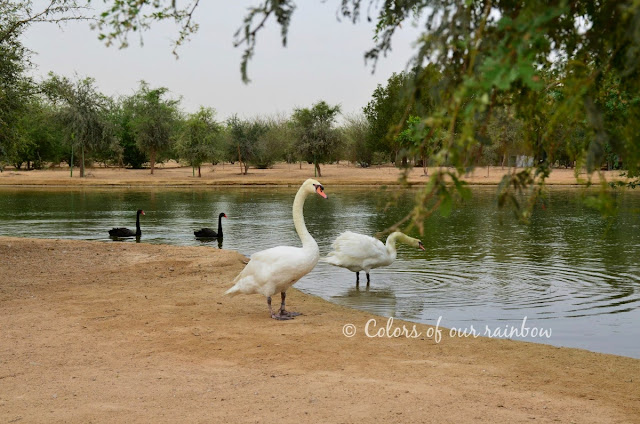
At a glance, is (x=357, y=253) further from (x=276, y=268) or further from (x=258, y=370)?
(x=258, y=370)

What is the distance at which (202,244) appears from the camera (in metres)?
23.7

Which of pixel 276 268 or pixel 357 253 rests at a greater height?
pixel 276 268

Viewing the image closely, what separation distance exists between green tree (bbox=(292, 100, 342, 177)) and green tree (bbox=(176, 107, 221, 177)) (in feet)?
31.7

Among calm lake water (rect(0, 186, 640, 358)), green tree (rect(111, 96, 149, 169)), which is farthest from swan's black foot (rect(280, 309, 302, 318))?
green tree (rect(111, 96, 149, 169))

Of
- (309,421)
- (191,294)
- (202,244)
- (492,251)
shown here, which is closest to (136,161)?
(202,244)

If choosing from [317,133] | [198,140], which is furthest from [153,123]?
[317,133]

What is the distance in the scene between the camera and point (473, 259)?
1897cm

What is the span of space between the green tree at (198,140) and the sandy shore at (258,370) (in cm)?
6699

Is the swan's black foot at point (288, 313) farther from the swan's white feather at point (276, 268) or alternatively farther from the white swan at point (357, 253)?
the white swan at point (357, 253)

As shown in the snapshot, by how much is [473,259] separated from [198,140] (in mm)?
62675

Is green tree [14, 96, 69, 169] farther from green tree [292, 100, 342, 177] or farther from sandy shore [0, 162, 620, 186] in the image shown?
green tree [292, 100, 342, 177]

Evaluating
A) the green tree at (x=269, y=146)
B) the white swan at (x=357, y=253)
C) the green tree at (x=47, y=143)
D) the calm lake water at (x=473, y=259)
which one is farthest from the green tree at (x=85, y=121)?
the white swan at (x=357, y=253)

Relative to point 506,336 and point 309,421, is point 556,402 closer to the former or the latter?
point 309,421

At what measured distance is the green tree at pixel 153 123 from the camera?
81750mm
